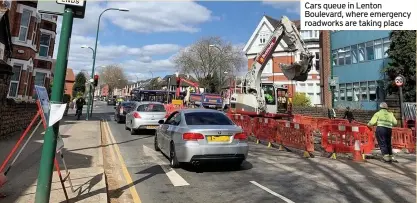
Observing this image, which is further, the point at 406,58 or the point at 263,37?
the point at 263,37

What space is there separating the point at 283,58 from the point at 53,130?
43.1m

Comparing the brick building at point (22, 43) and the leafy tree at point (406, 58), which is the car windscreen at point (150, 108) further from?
the leafy tree at point (406, 58)

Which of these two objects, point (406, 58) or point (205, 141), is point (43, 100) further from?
point (406, 58)

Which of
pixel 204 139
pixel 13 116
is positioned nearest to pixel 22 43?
pixel 13 116

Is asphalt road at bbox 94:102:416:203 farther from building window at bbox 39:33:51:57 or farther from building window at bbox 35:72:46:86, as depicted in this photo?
building window at bbox 39:33:51:57

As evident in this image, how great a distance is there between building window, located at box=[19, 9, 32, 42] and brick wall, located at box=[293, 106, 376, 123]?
75.3 feet

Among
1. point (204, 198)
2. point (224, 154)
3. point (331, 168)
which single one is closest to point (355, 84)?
point (331, 168)

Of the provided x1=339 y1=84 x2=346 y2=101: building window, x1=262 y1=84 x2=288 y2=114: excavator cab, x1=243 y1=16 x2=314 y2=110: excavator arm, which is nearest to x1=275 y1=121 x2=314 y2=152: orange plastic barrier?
x1=243 y1=16 x2=314 y2=110: excavator arm

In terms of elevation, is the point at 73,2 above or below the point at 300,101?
below

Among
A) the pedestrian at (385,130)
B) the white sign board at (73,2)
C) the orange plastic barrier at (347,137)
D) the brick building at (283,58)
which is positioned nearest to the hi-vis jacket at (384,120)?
the pedestrian at (385,130)

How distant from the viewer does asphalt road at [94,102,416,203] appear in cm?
625

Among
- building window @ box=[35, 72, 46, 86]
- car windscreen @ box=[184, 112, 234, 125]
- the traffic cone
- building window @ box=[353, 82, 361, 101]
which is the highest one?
building window @ box=[353, 82, 361, 101]

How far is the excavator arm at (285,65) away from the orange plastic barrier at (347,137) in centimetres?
563

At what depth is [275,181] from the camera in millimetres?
7434
